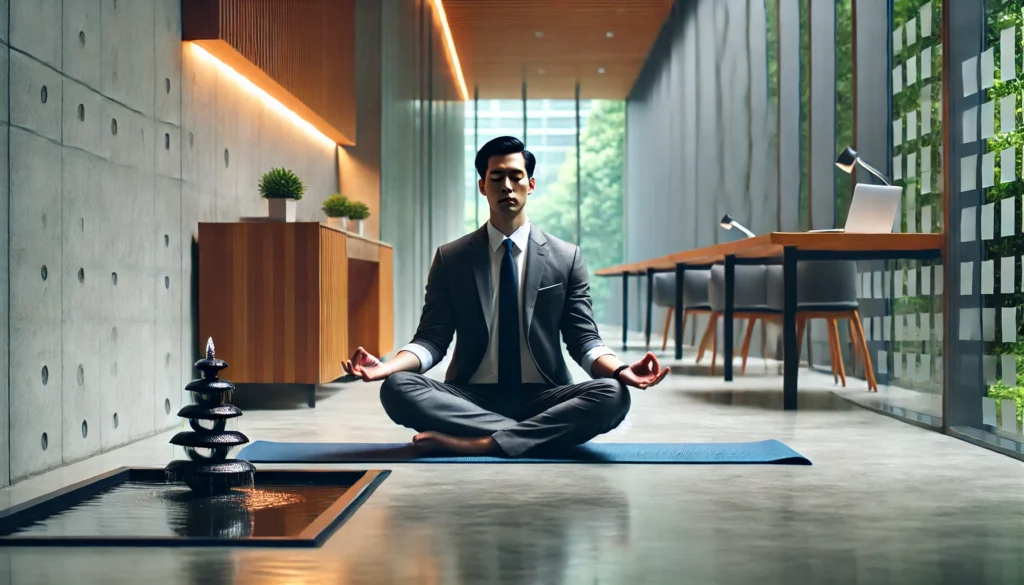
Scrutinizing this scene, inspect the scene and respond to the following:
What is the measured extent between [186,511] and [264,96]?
3972 mm

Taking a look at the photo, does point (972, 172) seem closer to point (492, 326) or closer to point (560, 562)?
point (492, 326)

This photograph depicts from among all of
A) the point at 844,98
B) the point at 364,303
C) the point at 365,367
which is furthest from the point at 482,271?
the point at 844,98

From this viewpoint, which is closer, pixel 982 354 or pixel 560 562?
pixel 560 562

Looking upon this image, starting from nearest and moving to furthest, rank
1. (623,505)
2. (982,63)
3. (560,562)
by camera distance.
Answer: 1. (560,562)
2. (623,505)
3. (982,63)

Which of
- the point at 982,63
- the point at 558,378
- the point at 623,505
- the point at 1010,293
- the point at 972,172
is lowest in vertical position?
the point at 623,505

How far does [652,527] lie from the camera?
2291mm

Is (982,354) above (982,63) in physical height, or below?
below

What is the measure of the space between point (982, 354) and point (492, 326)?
5.96ft

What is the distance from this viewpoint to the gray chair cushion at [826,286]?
6.01 metres

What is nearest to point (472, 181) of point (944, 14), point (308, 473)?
point (944, 14)

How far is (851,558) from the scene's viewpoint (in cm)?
201

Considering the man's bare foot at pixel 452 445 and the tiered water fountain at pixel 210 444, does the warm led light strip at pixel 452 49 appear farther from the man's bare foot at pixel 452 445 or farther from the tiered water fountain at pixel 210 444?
the tiered water fountain at pixel 210 444

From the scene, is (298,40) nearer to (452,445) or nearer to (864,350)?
(864,350)

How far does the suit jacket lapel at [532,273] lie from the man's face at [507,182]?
0.44 feet
